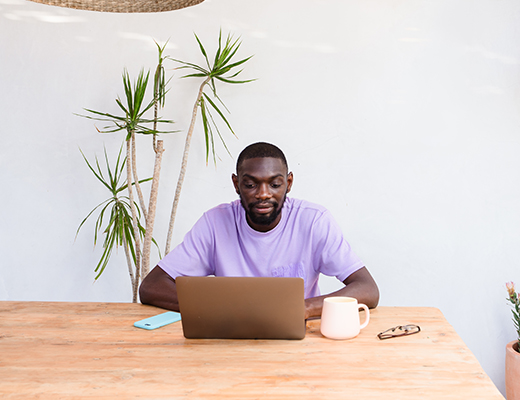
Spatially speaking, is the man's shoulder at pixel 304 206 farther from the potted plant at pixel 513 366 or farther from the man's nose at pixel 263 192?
the potted plant at pixel 513 366

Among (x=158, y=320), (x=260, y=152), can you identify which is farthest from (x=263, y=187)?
(x=158, y=320)

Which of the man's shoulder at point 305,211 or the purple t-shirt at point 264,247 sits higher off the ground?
the man's shoulder at point 305,211

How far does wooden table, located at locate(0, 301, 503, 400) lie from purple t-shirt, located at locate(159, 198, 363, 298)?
1.43 feet

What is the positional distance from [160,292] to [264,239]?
0.45m

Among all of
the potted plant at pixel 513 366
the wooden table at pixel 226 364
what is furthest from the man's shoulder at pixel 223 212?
the potted plant at pixel 513 366

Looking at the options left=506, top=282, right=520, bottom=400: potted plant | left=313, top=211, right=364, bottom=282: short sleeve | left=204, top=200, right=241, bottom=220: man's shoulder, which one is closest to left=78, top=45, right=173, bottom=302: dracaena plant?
left=204, top=200, right=241, bottom=220: man's shoulder

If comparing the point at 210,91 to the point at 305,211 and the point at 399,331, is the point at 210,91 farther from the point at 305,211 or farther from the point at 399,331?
the point at 399,331

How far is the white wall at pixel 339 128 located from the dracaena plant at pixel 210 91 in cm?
7

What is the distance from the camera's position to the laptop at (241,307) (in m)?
1.23

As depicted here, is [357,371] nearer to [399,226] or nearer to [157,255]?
[399,226]

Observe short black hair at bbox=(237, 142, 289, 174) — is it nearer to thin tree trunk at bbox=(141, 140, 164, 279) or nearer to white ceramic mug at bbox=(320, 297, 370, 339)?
white ceramic mug at bbox=(320, 297, 370, 339)

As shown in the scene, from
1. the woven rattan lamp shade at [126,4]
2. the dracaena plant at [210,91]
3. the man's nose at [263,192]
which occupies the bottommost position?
the man's nose at [263,192]

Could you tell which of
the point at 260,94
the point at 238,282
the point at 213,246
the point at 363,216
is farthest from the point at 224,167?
the point at 238,282

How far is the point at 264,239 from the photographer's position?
6.23ft
